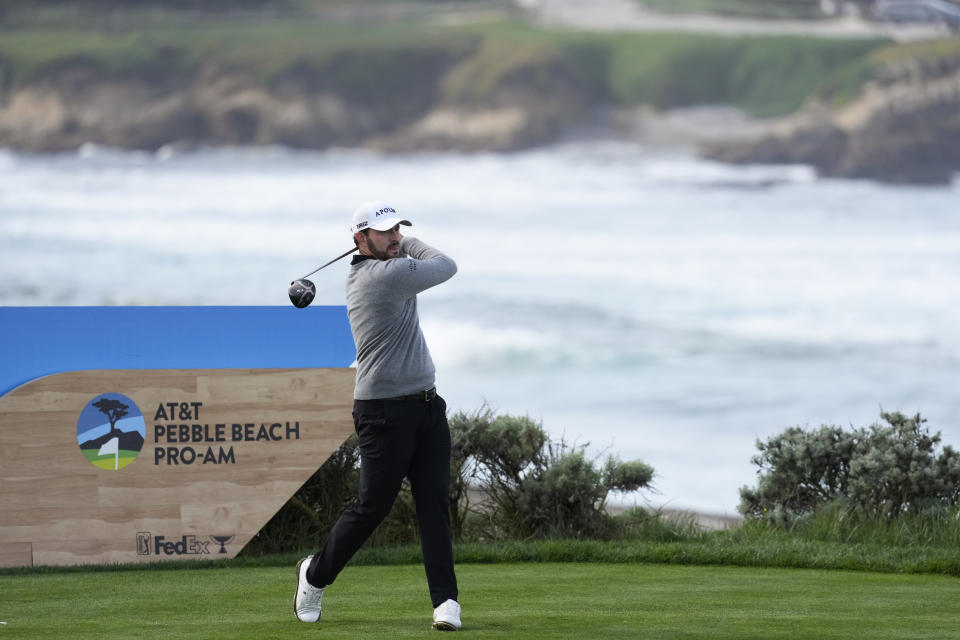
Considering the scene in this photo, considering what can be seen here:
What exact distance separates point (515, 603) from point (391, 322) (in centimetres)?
137

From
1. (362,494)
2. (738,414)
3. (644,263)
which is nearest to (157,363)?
(362,494)

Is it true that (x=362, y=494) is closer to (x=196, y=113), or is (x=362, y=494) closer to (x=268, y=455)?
(x=268, y=455)

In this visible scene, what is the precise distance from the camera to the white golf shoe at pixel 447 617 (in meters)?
4.62

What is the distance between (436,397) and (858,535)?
3.45 metres

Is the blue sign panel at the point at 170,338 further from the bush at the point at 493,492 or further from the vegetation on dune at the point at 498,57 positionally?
the vegetation on dune at the point at 498,57

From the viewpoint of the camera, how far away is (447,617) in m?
4.62

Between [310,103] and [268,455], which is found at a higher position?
[310,103]

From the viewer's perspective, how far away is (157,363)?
7.04m

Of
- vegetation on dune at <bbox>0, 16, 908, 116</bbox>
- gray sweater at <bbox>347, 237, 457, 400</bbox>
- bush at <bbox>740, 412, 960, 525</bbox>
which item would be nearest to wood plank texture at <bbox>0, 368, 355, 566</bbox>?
gray sweater at <bbox>347, 237, 457, 400</bbox>

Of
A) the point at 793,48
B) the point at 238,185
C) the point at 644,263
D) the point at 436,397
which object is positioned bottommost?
the point at 436,397

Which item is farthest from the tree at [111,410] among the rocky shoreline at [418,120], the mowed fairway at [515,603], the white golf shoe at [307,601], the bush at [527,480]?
the rocky shoreline at [418,120]

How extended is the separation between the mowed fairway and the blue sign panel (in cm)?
109

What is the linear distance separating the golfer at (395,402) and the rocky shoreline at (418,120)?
85.6 ft

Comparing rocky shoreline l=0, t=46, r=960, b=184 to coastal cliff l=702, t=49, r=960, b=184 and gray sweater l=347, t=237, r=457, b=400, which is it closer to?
coastal cliff l=702, t=49, r=960, b=184
